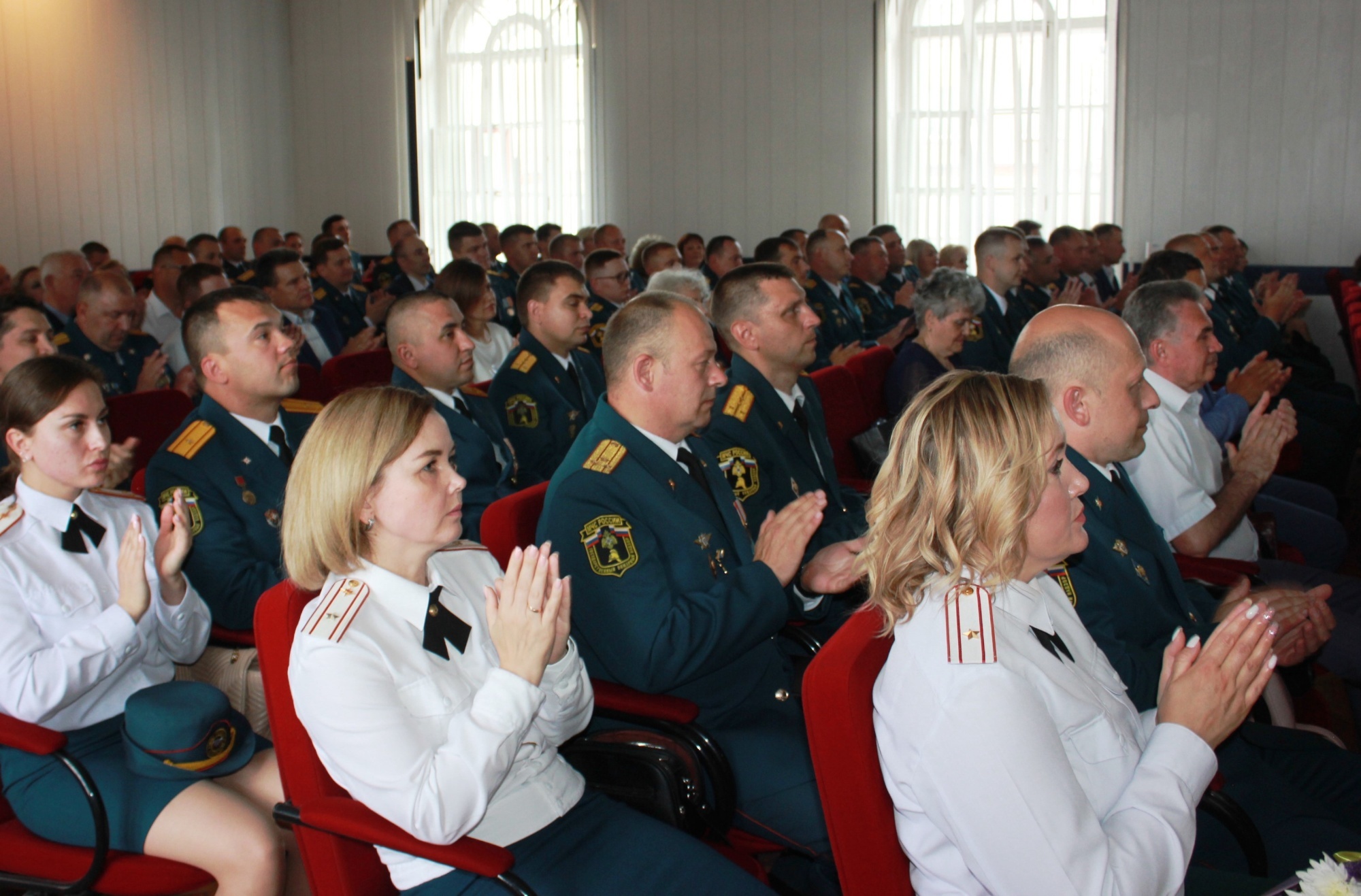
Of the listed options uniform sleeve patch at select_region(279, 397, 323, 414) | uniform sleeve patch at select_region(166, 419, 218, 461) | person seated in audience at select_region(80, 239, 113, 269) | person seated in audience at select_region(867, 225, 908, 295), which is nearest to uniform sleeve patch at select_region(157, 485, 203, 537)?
uniform sleeve patch at select_region(166, 419, 218, 461)

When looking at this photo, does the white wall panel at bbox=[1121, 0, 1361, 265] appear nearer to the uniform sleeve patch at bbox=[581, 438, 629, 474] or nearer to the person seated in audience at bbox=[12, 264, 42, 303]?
the person seated in audience at bbox=[12, 264, 42, 303]

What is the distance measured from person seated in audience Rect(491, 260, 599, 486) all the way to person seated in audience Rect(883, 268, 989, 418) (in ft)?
3.97

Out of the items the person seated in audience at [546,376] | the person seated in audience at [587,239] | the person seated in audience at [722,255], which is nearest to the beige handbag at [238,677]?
the person seated in audience at [546,376]

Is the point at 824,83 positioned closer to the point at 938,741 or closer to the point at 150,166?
the point at 150,166

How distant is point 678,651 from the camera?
196 centimetres

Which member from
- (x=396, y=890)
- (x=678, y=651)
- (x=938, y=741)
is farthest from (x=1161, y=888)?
(x=396, y=890)

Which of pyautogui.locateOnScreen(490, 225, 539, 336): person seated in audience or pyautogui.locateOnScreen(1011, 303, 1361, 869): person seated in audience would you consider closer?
pyautogui.locateOnScreen(1011, 303, 1361, 869): person seated in audience

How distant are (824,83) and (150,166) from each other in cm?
623

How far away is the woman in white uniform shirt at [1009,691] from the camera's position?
1.21 m

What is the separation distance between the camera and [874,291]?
813 centimetres

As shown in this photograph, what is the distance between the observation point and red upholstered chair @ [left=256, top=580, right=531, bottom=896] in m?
1.46

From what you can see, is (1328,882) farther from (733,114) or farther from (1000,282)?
(733,114)

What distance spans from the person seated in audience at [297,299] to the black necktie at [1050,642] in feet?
14.2

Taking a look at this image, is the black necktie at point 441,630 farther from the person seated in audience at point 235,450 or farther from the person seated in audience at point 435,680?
the person seated in audience at point 235,450
